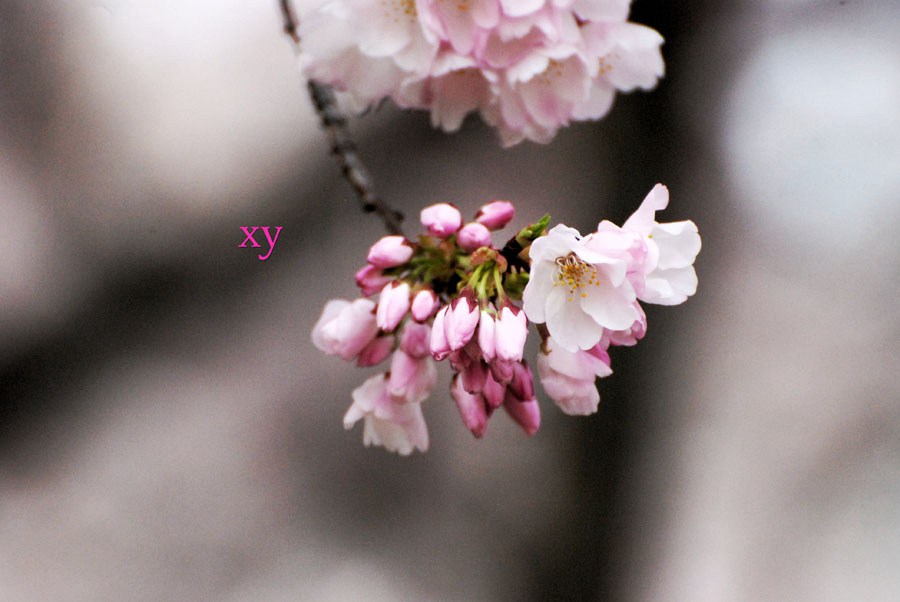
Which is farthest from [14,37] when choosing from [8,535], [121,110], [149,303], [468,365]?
[468,365]

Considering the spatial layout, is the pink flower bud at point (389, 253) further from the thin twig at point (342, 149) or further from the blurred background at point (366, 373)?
the blurred background at point (366, 373)

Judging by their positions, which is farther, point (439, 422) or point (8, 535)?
point (439, 422)

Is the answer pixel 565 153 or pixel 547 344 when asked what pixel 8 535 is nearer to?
pixel 547 344

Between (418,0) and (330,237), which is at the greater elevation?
(418,0)

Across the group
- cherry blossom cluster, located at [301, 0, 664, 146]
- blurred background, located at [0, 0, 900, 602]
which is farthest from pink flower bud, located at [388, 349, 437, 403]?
blurred background, located at [0, 0, 900, 602]

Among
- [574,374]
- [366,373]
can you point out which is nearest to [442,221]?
[574,374]

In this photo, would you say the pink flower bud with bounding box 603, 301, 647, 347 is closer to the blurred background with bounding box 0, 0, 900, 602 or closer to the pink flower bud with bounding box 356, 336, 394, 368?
the pink flower bud with bounding box 356, 336, 394, 368

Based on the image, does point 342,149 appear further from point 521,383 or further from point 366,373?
point 366,373
